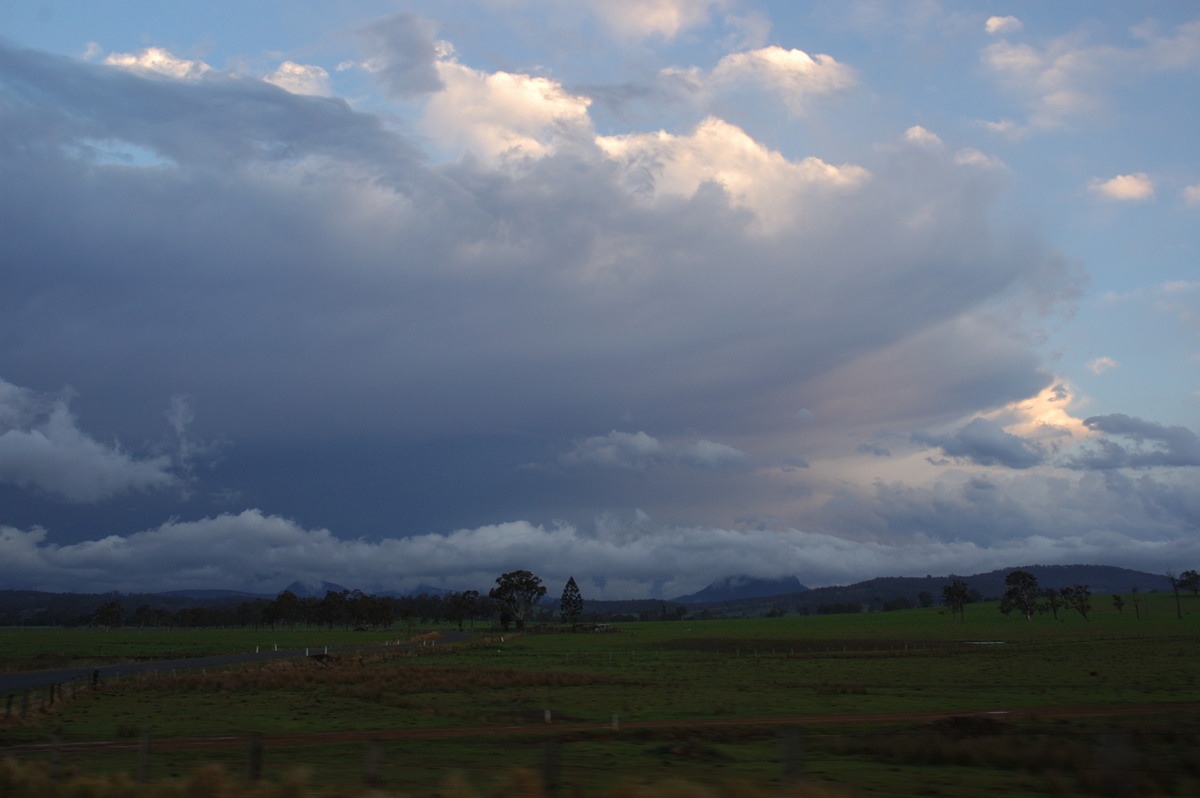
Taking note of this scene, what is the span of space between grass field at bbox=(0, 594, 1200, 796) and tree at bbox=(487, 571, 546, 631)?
124 metres

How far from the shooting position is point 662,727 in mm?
32562

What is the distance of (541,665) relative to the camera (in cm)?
7575

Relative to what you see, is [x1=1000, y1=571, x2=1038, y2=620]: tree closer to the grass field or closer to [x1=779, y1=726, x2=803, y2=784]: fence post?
the grass field

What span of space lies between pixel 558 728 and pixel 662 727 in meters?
4.07

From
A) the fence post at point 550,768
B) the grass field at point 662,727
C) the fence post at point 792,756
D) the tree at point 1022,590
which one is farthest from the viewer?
the tree at point 1022,590

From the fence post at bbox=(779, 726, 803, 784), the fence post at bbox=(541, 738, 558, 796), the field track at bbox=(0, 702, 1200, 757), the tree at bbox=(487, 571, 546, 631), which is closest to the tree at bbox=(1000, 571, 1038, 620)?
the tree at bbox=(487, 571, 546, 631)

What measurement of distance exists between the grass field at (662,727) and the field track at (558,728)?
0.16 meters

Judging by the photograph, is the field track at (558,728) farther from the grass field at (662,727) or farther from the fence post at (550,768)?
the fence post at (550,768)

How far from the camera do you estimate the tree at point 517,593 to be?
194 m

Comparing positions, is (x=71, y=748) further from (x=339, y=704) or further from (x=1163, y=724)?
(x=1163, y=724)

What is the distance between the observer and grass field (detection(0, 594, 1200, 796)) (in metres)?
19.0

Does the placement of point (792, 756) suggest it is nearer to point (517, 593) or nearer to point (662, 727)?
point (662, 727)

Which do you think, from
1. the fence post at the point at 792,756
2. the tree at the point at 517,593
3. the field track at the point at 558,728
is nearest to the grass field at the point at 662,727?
the fence post at the point at 792,756

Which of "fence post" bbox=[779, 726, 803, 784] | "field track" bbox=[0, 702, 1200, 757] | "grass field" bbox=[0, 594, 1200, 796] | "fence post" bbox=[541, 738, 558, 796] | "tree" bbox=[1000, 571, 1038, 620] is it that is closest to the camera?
"fence post" bbox=[541, 738, 558, 796]
